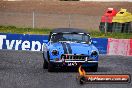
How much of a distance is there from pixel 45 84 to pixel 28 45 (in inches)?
443

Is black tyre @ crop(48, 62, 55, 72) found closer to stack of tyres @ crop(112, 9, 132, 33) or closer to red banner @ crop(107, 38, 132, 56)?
red banner @ crop(107, 38, 132, 56)

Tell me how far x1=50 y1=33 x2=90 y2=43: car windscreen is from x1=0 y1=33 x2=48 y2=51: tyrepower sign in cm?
710

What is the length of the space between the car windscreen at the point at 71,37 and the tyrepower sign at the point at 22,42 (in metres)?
7.10

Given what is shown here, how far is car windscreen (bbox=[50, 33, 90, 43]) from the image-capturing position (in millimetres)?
17625

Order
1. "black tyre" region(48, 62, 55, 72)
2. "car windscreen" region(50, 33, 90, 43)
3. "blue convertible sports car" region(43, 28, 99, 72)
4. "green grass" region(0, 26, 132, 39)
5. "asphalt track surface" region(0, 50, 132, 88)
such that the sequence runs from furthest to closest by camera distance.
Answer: "green grass" region(0, 26, 132, 39), "car windscreen" region(50, 33, 90, 43), "black tyre" region(48, 62, 55, 72), "blue convertible sports car" region(43, 28, 99, 72), "asphalt track surface" region(0, 50, 132, 88)

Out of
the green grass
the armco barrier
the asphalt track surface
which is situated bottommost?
the green grass

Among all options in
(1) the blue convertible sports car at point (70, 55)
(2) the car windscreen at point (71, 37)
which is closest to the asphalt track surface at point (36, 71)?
(1) the blue convertible sports car at point (70, 55)

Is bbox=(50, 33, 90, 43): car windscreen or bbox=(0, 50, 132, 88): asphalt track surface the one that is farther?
bbox=(50, 33, 90, 43): car windscreen

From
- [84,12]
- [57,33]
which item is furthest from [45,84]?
[84,12]

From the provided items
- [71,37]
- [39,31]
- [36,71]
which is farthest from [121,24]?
[36,71]

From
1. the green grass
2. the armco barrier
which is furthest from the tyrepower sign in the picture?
the green grass

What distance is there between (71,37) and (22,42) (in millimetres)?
7712

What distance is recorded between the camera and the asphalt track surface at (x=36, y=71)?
13758mm

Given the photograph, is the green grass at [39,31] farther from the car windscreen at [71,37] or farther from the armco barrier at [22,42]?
the car windscreen at [71,37]
